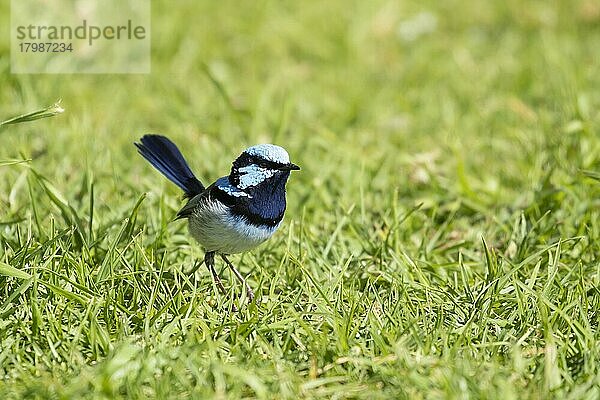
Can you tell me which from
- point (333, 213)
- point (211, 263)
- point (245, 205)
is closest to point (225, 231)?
point (245, 205)

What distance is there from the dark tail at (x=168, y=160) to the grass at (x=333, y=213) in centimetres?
16

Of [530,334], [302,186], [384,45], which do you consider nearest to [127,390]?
[530,334]

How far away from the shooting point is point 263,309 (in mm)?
3410

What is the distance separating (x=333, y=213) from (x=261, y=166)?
101 centimetres

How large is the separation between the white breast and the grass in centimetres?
16

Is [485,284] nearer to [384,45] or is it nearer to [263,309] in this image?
[263,309]

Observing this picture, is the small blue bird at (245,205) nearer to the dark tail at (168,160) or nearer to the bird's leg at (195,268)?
the bird's leg at (195,268)

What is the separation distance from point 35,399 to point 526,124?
3919 mm

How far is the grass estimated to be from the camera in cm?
298

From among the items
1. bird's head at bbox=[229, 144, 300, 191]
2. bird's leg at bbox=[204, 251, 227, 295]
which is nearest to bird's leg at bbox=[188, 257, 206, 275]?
bird's leg at bbox=[204, 251, 227, 295]

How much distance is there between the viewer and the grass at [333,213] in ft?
9.78

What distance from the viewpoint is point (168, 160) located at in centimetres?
400

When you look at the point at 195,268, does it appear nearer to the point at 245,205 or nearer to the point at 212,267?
the point at 212,267

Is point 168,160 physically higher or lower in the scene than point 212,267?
higher
